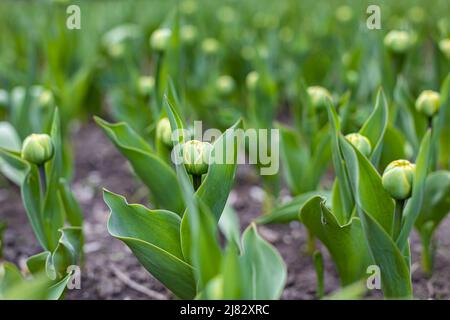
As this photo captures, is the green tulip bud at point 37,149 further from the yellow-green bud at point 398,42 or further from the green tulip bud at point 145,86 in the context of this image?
the yellow-green bud at point 398,42

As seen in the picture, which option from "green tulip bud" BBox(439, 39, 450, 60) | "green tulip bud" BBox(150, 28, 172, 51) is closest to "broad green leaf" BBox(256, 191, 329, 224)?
"green tulip bud" BBox(150, 28, 172, 51)

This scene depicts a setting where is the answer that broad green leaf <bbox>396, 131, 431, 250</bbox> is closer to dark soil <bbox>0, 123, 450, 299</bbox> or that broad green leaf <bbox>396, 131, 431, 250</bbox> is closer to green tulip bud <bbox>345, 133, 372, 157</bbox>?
green tulip bud <bbox>345, 133, 372, 157</bbox>

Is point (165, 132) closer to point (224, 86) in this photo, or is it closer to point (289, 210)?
point (289, 210)

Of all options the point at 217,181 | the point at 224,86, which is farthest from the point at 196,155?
the point at 224,86

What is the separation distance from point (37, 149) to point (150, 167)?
27cm

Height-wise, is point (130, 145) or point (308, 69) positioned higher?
point (308, 69)

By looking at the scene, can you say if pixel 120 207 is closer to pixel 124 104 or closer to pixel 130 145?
A: pixel 130 145

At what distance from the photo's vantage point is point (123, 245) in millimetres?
2273

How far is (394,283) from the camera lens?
1427 millimetres

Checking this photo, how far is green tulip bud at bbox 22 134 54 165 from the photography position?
1.58 m
